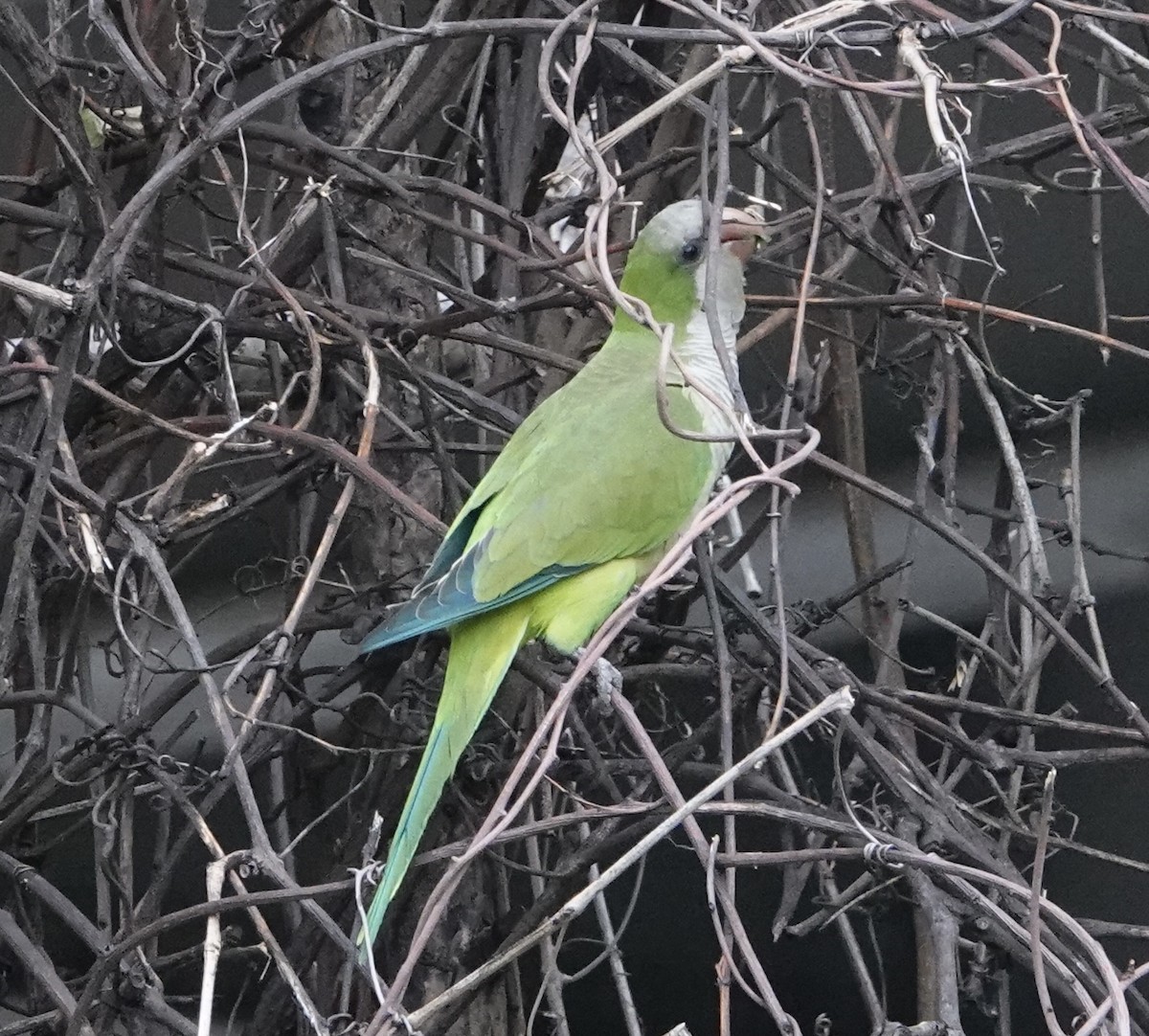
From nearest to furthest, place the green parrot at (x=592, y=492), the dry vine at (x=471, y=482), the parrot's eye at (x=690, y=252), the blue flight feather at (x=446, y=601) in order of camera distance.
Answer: the dry vine at (x=471, y=482), the blue flight feather at (x=446, y=601), the green parrot at (x=592, y=492), the parrot's eye at (x=690, y=252)

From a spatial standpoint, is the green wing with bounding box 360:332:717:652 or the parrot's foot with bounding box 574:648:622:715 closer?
the parrot's foot with bounding box 574:648:622:715

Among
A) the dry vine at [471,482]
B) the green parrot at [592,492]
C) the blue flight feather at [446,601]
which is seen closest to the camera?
the dry vine at [471,482]

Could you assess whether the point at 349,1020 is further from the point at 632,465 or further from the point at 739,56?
the point at 739,56

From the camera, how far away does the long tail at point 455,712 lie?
1412mm

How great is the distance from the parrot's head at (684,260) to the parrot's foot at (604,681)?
0.55m

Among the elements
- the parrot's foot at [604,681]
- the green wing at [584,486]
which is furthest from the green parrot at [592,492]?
the parrot's foot at [604,681]

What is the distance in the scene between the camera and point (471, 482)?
232 cm

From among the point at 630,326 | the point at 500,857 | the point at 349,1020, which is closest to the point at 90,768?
the point at 349,1020

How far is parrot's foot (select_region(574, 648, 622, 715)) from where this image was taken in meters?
1.50

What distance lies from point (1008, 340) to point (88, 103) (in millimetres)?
1540

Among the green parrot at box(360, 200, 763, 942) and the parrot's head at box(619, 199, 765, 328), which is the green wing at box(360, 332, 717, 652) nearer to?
the green parrot at box(360, 200, 763, 942)

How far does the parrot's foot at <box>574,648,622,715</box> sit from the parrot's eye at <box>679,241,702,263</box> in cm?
62

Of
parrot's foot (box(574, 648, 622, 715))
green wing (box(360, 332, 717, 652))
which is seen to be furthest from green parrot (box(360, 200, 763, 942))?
parrot's foot (box(574, 648, 622, 715))

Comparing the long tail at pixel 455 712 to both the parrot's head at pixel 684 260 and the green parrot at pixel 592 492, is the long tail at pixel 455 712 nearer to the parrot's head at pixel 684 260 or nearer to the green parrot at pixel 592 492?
the green parrot at pixel 592 492
